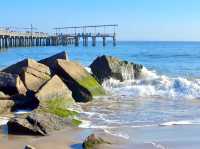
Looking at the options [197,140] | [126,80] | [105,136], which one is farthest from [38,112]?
[126,80]

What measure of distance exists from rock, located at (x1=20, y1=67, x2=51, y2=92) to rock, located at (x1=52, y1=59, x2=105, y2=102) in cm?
54

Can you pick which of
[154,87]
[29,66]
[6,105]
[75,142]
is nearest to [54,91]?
[6,105]

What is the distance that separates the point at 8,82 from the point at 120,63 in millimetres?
6796

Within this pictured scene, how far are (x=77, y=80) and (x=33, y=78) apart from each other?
128 centimetres

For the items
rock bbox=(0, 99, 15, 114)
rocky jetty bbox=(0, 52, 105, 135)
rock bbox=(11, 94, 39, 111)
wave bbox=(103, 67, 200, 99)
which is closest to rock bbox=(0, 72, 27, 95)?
rocky jetty bbox=(0, 52, 105, 135)

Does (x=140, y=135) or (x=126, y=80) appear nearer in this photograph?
(x=140, y=135)

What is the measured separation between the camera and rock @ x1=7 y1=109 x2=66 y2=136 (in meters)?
9.58

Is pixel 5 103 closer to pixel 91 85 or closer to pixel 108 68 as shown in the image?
pixel 91 85

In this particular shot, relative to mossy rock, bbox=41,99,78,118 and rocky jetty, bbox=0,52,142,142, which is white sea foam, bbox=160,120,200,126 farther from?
mossy rock, bbox=41,99,78,118

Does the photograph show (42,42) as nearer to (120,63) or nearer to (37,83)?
(120,63)

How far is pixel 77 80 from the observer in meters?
14.4

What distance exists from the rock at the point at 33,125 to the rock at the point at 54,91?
2.42 meters

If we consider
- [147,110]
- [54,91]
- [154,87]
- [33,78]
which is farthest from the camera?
[154,87]

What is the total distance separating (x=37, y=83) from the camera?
1376 centimetres
